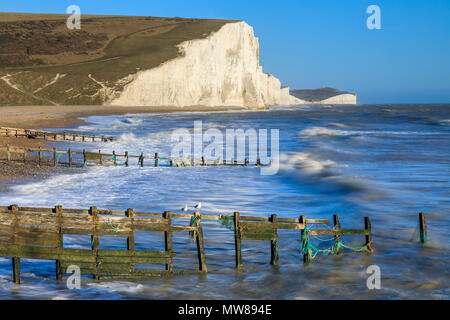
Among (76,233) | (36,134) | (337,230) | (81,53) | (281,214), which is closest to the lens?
(76,233)

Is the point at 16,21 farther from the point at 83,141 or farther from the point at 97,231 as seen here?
the point at 97,231

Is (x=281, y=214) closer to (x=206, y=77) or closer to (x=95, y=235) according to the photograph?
(x=95, y=235)

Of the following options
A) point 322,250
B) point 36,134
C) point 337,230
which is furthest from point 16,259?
point 36,134

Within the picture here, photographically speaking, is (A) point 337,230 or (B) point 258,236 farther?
(A) point 337,230

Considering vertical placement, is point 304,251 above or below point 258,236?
below

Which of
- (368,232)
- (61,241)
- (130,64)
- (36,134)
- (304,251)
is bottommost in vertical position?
(304,251)

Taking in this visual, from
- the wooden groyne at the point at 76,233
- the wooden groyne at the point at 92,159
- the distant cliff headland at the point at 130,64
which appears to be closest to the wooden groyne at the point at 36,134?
the wooden groyne at the point at 92,159

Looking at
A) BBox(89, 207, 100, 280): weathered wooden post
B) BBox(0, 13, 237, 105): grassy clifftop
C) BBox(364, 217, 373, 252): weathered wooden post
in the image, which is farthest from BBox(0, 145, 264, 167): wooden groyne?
BBox(0, 13, 237, 105): grassy clifftop

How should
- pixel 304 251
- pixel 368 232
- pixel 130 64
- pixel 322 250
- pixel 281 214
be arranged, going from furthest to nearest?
pixel 130 64 < pixel 281 214 < pixel 368 232 < pixel 322 250 < pixel 304 251
